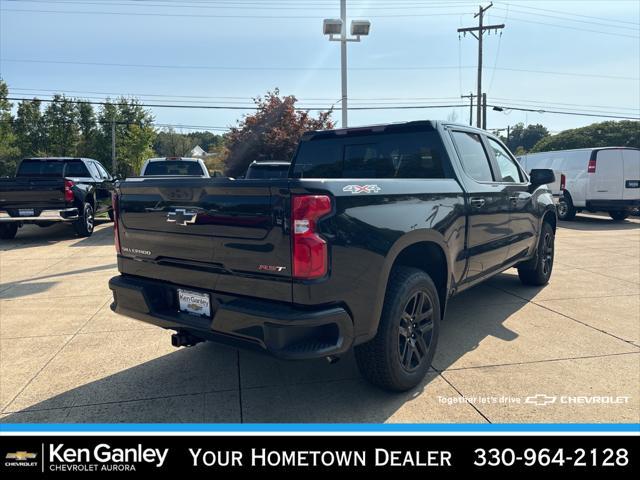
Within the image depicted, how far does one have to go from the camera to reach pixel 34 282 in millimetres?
6848

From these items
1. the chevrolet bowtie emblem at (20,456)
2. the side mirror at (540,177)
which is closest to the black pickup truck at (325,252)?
the chevrolet bowtie emblem at (20,456)

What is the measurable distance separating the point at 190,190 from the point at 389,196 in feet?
4.04

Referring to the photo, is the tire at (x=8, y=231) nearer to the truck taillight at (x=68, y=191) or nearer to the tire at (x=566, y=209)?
the truck taillight at (x=68, y=191)

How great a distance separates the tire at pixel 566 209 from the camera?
1466 centimetres

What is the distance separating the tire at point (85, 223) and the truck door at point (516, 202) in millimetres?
9680

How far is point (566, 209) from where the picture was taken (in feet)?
48.6

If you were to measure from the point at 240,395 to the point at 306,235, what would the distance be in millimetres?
1464

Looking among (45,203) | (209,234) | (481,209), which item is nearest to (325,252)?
(209,234)

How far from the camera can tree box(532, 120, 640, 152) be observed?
58.0m

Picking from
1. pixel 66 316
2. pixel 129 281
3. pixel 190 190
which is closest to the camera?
pixel 190 190

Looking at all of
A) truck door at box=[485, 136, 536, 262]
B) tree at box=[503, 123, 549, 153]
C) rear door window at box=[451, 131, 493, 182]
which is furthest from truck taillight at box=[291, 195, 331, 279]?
tree at box=[503, 123, 549, 153]

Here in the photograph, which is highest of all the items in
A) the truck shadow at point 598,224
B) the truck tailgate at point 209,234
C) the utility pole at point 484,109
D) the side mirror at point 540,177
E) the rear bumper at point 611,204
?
the utility pole at point 484,109

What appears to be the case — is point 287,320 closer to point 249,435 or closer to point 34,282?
point 249,435

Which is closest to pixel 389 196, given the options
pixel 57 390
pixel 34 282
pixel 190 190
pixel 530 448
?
pixel 190 190
